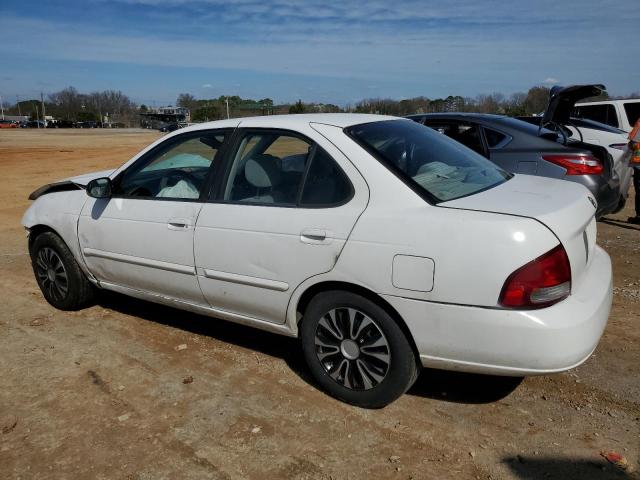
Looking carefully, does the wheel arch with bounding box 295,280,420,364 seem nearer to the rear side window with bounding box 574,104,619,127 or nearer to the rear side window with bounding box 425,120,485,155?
the rear side window with bounding box 425,120,485,155

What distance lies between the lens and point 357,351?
3.16 m

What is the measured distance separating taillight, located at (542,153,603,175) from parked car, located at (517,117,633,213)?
934 mm

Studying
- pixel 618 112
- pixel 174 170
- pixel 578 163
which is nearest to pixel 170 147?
pixel 174 170

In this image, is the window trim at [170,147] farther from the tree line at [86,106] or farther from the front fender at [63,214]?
the tree line at [86,106]

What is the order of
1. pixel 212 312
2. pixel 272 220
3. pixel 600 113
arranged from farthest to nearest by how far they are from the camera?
pixel 600 113
pixel 212 312
pixel 272 220

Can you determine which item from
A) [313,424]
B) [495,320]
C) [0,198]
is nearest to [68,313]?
[313,424]

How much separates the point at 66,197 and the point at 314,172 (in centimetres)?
245

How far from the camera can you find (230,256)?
11.5ft

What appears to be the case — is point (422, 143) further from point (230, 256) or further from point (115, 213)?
point (115, 213)

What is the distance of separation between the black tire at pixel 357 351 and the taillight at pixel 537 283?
627 millimetres

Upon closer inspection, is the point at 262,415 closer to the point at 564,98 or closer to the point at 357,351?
the point at 357,351

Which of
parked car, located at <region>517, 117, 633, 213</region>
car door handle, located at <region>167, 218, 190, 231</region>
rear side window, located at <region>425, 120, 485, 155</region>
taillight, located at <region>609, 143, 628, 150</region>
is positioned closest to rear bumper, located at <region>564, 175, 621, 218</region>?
parked car, located at <region>517, 117, 633, 213</region>

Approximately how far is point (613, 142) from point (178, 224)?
7.47 m

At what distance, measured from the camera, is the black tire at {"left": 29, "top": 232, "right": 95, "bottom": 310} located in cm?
468
